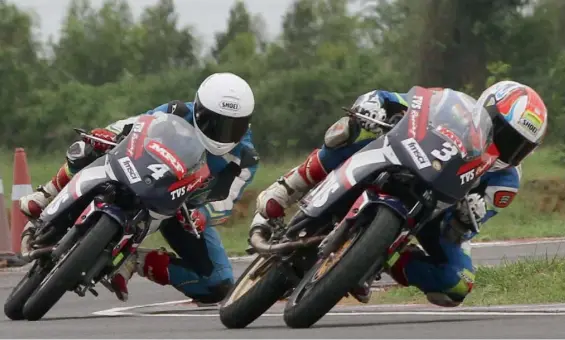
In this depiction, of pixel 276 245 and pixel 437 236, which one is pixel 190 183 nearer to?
pixel 276 245

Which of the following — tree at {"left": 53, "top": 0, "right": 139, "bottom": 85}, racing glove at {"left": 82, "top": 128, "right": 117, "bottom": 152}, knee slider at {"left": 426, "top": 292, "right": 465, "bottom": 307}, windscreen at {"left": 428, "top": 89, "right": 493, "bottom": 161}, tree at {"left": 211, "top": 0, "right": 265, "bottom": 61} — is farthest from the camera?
tree at {"left": 211, "top": 0, "right": 265, "bottom": 61}

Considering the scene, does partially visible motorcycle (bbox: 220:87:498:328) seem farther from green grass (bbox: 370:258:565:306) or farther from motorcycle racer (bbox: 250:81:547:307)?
green grass (bbox: 370:258:565:306)

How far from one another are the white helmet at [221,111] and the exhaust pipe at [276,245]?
38.3 inches

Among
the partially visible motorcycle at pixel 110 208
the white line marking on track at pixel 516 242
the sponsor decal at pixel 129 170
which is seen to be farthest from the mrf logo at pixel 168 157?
the white line marking on track at pixel 516 242

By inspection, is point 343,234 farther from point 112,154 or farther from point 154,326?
point 112,154

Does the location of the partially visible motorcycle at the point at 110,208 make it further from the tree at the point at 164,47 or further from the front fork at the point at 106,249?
the tree at the point at 164,47

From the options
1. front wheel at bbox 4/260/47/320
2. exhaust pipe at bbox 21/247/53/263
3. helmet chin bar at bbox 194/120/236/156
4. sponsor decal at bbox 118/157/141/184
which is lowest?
front wheel at bbox 4/260/47/320

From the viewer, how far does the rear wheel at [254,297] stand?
26.6ft

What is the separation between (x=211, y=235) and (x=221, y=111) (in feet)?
4.42

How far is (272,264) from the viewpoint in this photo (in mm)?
8234

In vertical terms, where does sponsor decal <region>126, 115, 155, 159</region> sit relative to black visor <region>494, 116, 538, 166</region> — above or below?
below

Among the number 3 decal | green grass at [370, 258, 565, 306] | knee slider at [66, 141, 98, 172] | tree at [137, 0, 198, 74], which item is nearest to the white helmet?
knee slider at [66, 141, 98, 172]

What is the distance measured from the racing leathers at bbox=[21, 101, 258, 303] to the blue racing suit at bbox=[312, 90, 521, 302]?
1180 millimetres

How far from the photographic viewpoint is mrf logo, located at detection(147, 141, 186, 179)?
874cm
